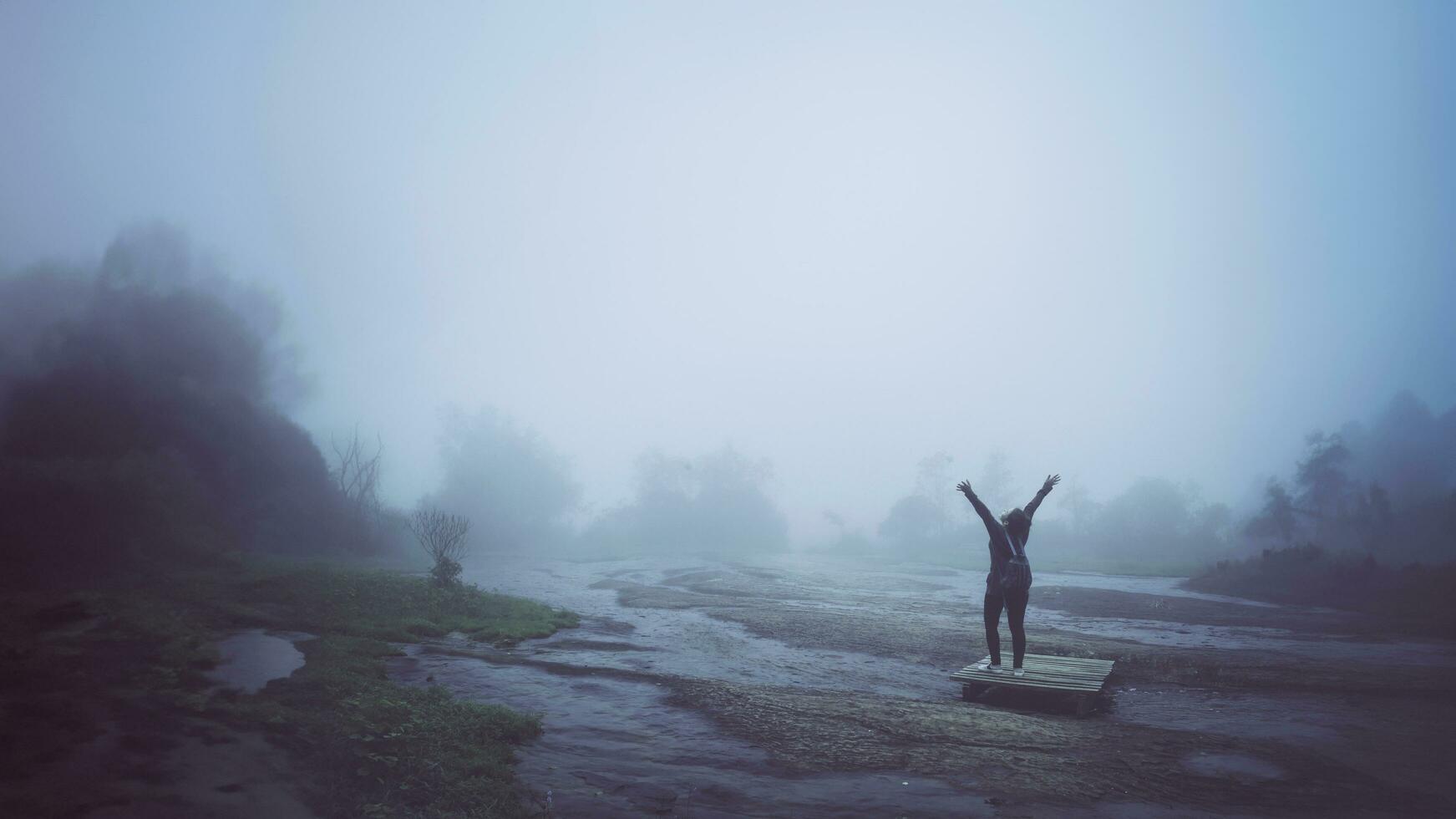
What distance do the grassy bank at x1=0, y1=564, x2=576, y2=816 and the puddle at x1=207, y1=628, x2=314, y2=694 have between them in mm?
260

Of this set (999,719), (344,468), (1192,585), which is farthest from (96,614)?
(1192,585)

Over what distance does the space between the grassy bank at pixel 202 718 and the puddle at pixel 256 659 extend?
260 millimetres

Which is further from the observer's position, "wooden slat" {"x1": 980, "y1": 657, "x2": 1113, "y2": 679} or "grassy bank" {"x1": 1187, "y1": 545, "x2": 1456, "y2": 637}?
"grassy bank" {"x1": 1187, "y1": 545, "x2": 1456, "y2": 637}

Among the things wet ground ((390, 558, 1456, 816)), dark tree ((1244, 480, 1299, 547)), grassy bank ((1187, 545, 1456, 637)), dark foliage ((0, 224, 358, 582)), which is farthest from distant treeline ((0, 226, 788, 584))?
dark tree ((1244, 480, 1299, 547))

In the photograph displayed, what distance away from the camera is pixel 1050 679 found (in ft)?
39.2

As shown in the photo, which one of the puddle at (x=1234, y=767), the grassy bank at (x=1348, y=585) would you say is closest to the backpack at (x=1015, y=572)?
the puddle at (x=1234, y=767)

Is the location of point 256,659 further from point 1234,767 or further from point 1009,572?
point 1234,767

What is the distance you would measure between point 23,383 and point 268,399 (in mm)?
22439

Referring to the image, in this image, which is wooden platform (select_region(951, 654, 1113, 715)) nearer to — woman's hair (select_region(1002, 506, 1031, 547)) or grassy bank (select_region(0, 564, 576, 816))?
woman's hair (select_region(1002, 506, 1031, 547))

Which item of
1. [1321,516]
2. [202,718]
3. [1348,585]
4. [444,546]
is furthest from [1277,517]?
[202,718]

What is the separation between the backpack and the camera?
486 inches

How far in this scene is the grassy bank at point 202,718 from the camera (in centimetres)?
680

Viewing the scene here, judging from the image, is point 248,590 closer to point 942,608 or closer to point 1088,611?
point 942,608

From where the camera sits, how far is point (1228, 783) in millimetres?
8117
